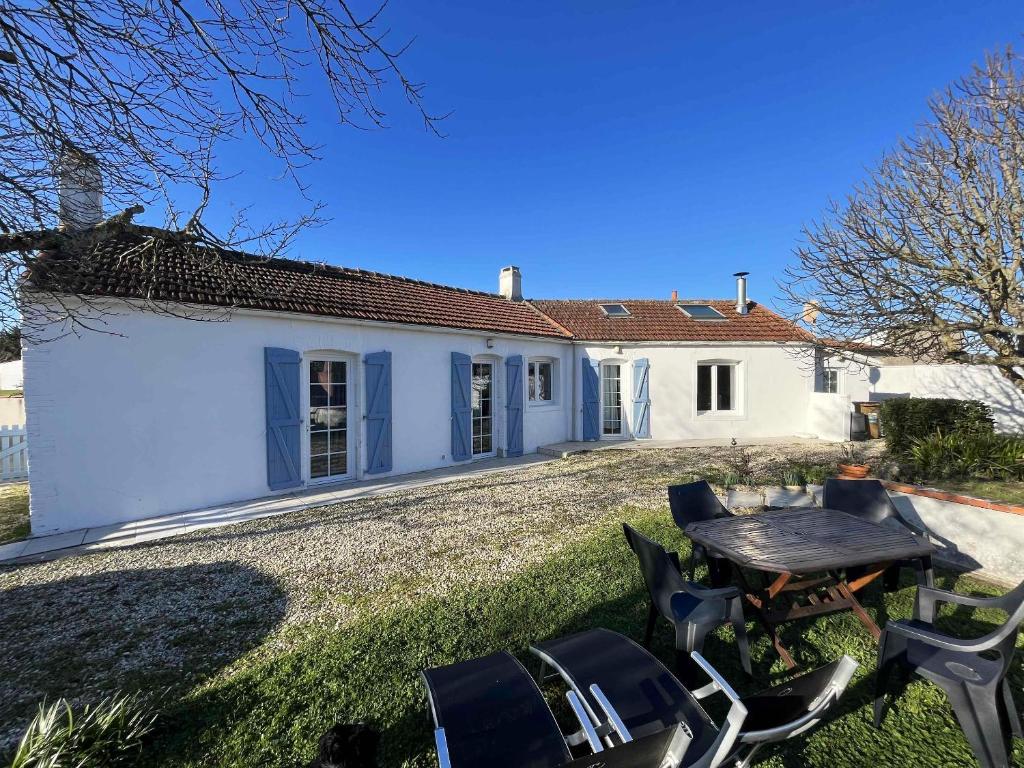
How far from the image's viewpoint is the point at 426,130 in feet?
10.9

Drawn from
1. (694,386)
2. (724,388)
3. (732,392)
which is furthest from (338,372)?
(732,392)

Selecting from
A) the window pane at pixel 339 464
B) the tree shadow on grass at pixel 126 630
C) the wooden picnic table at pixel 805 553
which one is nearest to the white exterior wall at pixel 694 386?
the window pane at pixel 339 464

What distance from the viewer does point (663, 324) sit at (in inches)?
552

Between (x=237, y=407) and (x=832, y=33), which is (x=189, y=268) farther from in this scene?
(x=832, y=33)

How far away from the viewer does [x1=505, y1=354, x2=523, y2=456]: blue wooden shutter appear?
11.1 metres

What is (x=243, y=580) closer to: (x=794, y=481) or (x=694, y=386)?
(x=794, y=481)

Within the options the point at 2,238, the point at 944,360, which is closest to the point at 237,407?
the point at 2,238

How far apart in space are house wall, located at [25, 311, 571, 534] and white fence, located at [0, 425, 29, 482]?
4376 millimetres

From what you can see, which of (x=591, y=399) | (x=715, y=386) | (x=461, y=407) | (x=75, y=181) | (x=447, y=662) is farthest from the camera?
(x=715, y=386)

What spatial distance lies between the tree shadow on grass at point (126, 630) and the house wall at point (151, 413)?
2.01 m

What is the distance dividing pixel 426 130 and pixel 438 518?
4777mm

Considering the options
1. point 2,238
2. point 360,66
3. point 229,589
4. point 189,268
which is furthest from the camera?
point 189,268

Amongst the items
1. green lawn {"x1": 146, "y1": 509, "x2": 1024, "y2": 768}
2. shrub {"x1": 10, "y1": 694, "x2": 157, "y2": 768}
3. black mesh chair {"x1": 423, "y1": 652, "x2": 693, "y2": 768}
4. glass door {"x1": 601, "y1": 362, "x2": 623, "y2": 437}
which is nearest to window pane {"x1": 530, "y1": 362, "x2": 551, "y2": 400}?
glass door {"x1": 601, "y1": 362, "x2": 623, "y2": 437}

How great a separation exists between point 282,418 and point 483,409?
475cm
